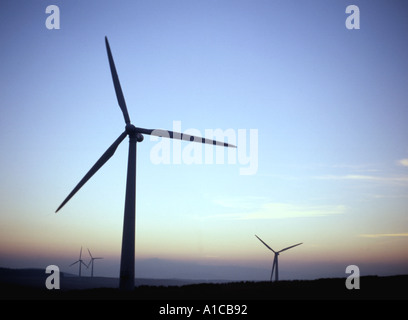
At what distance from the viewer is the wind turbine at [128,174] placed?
40.2 meters

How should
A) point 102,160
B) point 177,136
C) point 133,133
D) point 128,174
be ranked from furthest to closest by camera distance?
point 177,136, point 133,133, point 102,160, point 128,174

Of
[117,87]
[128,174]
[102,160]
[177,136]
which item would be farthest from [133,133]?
[117,87]

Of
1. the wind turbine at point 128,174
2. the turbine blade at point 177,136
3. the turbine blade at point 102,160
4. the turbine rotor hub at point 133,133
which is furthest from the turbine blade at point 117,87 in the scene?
the turbine blade at point 177,136

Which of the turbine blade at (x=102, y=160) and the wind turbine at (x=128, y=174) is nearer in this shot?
the wind turbine at (x=128, y=174)

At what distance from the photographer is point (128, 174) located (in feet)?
141

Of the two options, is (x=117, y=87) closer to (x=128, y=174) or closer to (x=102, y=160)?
(x=102, y=160)

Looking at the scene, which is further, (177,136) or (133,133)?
(177,136)

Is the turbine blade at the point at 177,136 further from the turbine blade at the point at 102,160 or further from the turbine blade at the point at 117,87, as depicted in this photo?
the turbine blade at the point at 117,87

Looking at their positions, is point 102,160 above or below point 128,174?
above

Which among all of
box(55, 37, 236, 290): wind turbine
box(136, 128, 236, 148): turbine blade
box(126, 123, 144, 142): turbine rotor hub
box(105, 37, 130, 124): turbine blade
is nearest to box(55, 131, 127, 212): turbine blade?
box(55, 37, 236, 290): wind turbine

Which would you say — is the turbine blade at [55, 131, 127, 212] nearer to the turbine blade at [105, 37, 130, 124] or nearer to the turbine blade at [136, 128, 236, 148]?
the turbine blade at [136, 128, 236, 148]
